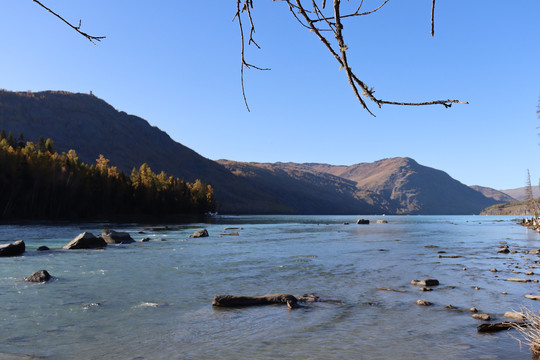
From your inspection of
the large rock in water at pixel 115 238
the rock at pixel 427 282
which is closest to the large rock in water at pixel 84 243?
the large rock in water at pixel 115 238

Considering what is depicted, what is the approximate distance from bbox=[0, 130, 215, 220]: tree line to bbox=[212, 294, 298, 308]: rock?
78.7 metres

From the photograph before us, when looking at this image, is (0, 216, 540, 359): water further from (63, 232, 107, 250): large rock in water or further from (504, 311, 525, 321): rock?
(63, 232, 107, 250): large rock in water

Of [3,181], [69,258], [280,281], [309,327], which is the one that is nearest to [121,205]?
[3,181]

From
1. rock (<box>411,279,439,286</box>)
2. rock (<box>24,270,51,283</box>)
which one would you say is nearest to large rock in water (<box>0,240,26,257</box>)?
rock (<box>24,270,51,283</box>)

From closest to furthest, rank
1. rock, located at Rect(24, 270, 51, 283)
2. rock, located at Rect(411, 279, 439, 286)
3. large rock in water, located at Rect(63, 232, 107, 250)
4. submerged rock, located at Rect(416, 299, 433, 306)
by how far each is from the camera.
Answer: submerged rock, located at Rect(416, 299, 433, 306) → rock, located at Rect(24, 270, 51, 283) → rock, located at Rect(411, 279, 439, 286) → large rock in water, located at Rect(63, 232, 107, 250)

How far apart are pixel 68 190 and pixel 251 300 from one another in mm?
87472

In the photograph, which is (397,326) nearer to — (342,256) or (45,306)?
(45,306)

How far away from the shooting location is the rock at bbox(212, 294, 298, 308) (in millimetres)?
12688

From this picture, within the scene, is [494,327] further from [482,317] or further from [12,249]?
[12,249]

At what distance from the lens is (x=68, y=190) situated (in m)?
86.8

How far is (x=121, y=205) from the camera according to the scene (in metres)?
106

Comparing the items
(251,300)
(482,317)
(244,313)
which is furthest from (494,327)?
(251,300)

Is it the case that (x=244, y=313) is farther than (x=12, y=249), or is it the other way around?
(x=12, y=249)

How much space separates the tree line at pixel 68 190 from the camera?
75925mm
